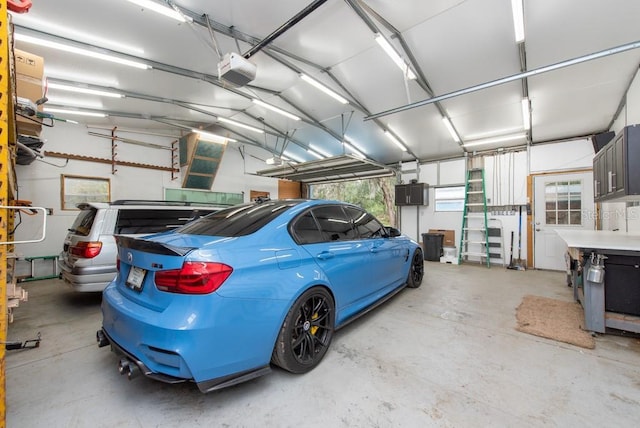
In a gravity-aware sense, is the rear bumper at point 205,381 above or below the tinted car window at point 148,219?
below

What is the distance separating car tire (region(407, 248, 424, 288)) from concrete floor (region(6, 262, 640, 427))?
1.16 metres

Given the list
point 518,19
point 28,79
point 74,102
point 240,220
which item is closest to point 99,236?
point 28,79

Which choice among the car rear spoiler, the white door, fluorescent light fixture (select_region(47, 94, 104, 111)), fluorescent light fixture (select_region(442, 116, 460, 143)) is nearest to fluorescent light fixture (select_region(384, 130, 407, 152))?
fluorescent light fixture (select_region(442, 116, 460, 143))

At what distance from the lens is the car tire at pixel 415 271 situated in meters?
4.03

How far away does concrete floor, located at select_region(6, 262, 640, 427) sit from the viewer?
154 centimetres

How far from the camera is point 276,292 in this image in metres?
1.71

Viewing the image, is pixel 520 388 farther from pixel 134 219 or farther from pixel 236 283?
pixel 134 219

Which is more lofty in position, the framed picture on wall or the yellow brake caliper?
the framed picture on wall

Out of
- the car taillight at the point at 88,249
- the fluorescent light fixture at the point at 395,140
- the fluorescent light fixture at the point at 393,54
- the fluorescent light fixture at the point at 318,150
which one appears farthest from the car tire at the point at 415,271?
the fluorescent light fixture at the point at 318,150

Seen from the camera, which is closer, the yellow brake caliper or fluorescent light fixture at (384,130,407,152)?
the yellow brake caliper

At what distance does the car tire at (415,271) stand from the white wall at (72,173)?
6428 mm

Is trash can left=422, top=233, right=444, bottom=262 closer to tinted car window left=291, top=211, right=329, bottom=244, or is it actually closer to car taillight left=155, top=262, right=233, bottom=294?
tinted car window left=291, top=211, right=329, bottom=244

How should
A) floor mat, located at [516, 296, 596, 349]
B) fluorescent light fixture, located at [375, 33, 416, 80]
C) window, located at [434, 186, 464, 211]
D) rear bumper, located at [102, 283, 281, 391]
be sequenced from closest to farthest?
rear bumper, located at [102, 283, 281, 391]
floor mat, located at [516, 296, 596, 349]
fluorescent light fixture, located at [375, 33, 416, 80]
window, located at [434, 186, 464, 211]

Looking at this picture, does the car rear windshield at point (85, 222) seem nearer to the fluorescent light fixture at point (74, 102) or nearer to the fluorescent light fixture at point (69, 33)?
the fluorescent light fixture at point (69, 33)
